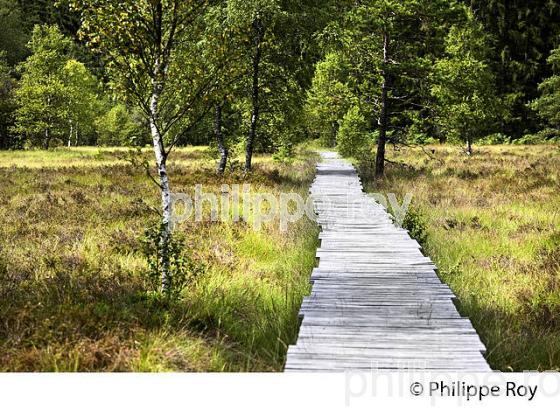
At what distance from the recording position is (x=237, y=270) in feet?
27.1

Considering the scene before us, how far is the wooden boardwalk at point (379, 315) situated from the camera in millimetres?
4785

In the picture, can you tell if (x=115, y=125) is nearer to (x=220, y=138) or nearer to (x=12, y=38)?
(x=12, y=38)

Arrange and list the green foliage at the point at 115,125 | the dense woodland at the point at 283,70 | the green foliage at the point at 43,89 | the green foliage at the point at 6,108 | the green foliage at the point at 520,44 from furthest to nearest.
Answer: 1. the green foliage at the point at 115,125
2. the green foliage at the point at 520,44
3. the green foliage at the point at 6,108
4. the green foliage at the point at 43,89
5. the dense woodland at the point at 283,70

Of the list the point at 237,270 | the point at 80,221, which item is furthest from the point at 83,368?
the point at 80,221

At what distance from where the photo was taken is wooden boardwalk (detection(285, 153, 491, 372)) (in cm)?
479

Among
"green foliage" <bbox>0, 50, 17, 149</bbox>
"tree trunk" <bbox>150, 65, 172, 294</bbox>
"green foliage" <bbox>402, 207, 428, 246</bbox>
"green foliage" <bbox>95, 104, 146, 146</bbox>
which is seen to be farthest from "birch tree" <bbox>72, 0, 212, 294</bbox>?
"green foliage" <bbox>95, 104, 146, 146</bbox>

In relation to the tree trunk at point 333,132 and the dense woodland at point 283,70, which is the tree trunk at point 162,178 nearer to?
the dense woodland at point 283,70

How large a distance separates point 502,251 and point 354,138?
23.8 m

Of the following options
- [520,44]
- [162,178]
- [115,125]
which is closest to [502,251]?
[162,178]

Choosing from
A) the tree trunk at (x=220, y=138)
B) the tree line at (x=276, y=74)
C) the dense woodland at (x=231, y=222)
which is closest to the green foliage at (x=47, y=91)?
the tree line at (x=276, y=74)

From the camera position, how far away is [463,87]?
59.8ft

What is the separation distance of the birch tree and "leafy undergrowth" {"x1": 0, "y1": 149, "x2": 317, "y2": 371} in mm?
797

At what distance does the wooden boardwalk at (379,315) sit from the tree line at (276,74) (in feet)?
7.14

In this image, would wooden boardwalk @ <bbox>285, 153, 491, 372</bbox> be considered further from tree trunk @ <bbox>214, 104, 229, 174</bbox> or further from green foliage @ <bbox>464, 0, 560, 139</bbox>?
green foliage @ <bbox>464, 0, 560, 139</bbox>
